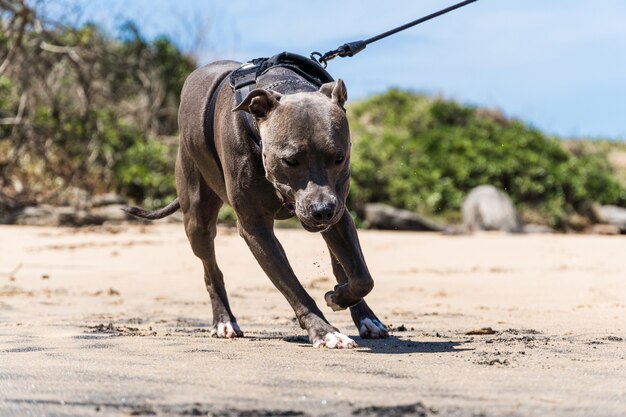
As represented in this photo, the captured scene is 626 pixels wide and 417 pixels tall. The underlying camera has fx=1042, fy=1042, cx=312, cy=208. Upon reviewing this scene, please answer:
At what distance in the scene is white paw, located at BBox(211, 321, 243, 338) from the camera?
6371 millimetres

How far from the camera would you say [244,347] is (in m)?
5.52

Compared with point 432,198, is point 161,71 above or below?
above

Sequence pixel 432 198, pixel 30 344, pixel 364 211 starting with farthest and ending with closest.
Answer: pixel 432 198
pixel 364 211
pixel 30 344

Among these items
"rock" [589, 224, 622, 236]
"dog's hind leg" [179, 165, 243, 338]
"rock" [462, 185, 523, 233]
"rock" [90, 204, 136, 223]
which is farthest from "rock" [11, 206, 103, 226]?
"rock" [589, 224, 622, 236]

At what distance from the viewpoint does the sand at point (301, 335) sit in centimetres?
367

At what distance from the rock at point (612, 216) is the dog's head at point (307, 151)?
15.5 m

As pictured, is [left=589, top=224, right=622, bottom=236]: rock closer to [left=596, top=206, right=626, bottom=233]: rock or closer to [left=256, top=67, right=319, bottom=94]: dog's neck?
[left=596, top=206, right=626, bottom=233]: rock

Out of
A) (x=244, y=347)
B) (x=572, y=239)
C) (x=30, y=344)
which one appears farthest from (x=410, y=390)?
(x=572, y=239)

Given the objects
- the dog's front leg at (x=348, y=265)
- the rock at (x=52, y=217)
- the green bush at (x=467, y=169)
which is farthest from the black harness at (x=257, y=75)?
the green bush at (x=467, y=169)

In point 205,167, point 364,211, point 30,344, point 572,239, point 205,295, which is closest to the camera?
point 30,344

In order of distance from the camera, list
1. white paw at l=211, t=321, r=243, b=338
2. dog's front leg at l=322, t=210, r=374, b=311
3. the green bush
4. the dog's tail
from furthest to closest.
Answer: the green bush → the dog's tail → white paw at l=211, t=321, r=243, b=338 → dog's front leg at l=322, t=210, r=374, b=311

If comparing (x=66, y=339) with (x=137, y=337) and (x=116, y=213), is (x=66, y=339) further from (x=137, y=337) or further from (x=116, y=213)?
(x=116, y=213)

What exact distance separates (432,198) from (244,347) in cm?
1393

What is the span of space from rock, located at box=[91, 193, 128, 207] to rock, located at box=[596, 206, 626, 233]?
931 centimetres
